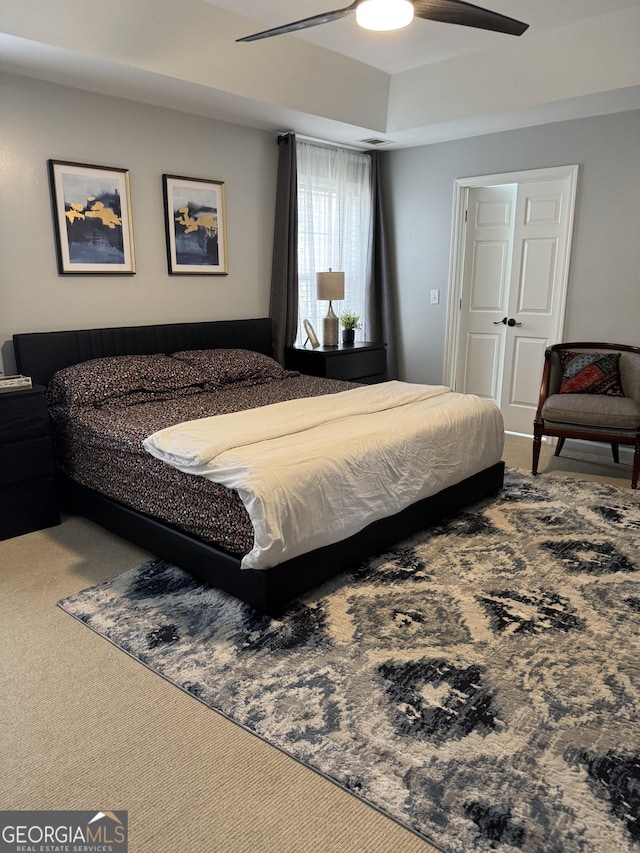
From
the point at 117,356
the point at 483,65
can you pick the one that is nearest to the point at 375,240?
the point at 483,65

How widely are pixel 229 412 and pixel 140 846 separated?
6.92ft

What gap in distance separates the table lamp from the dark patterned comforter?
116 centimetres

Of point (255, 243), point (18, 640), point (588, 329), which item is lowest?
point (18, 640)

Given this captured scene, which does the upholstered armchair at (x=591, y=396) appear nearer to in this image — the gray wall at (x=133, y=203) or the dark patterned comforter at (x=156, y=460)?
the dark patterned comforter at (x=156, y=460)

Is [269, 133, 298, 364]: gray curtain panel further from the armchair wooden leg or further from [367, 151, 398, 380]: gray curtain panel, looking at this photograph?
the armchair wooden leg

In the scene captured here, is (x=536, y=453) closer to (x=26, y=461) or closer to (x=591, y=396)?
(x=591, y=396)

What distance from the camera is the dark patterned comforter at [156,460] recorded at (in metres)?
2.49

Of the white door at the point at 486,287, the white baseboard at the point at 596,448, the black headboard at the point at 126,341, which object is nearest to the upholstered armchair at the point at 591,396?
the white baseboard at the point at 596,448

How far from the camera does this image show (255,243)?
16.1ft

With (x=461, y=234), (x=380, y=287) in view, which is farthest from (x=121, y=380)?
(x=461, y=234)

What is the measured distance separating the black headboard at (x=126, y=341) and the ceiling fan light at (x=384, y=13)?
2.46 meters

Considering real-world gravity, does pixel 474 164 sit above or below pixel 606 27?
below

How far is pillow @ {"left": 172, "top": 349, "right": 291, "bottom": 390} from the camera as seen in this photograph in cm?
400

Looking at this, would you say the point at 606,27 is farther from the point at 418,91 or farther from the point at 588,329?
the point at 588,329
